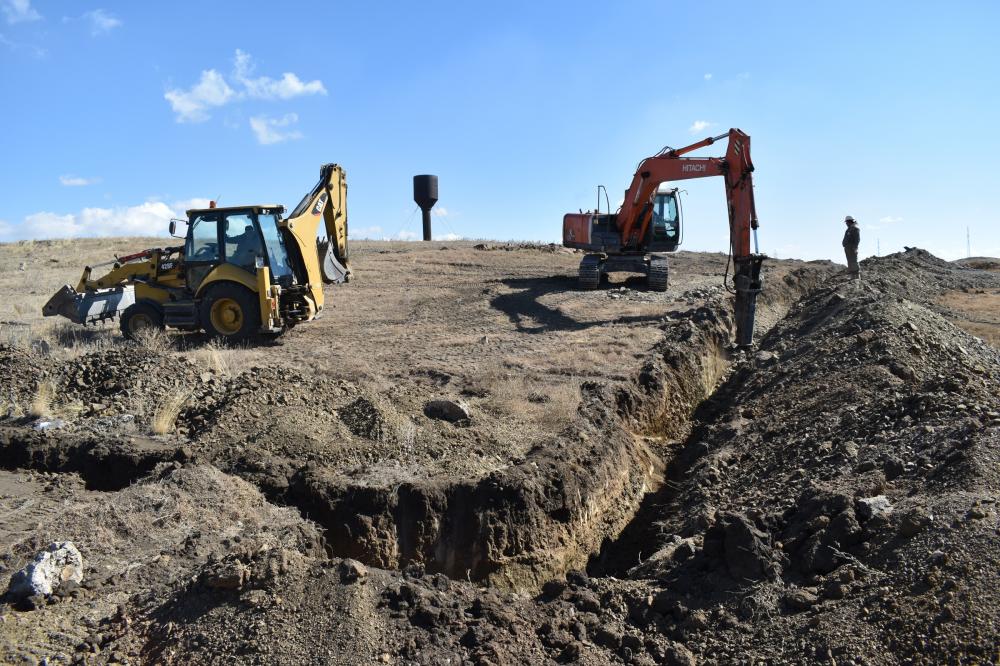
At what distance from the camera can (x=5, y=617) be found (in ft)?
13.5

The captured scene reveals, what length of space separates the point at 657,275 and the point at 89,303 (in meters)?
12.0

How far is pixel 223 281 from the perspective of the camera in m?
12.3

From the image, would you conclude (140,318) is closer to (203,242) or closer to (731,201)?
(203,242)

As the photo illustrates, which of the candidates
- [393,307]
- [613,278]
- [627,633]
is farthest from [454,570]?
[613,278]

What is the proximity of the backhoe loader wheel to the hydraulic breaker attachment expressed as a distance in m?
8.24

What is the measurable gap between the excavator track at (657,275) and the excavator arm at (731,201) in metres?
0.81

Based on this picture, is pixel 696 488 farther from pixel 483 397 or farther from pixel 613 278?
pixel 613 278

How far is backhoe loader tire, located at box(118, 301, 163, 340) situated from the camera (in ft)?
41.5

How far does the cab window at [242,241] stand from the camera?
483 inches

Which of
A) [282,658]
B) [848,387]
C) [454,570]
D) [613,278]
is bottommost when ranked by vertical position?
[454,570]

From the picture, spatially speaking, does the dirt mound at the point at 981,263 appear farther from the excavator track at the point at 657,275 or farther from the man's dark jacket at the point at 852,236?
the excavator track at the point at 657,275

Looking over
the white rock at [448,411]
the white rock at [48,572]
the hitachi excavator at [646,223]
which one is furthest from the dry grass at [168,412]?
the hitachi excavator at [646,223]

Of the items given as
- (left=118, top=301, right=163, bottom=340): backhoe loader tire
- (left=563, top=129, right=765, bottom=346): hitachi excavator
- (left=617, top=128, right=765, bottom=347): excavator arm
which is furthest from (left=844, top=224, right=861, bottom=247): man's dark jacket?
(left=118, top=301, right=163, bottom=340): backhoe loader tire

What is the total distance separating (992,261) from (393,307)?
93.2 ft
